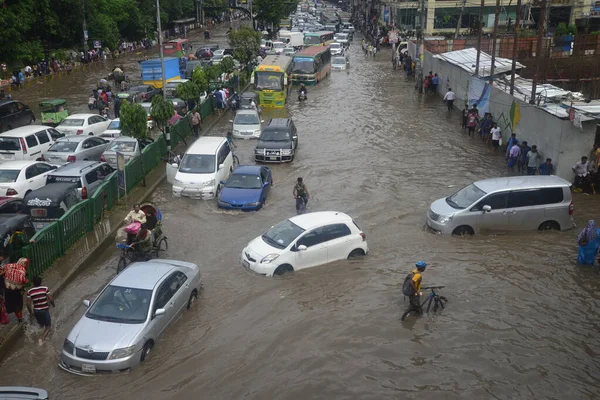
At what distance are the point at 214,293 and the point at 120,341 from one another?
3.47 m

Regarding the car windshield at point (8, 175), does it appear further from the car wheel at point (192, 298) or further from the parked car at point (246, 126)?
the parked car at point (246, 126)

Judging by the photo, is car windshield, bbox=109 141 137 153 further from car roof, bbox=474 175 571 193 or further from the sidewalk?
car roof, bbox=474 175 571 193

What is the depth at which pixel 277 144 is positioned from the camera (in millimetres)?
25391

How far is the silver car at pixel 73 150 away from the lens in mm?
22359

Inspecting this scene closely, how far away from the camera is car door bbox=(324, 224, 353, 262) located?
49.4 feet

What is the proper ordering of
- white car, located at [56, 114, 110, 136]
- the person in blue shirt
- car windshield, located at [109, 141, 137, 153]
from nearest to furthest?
the person in blue shirt → car windshield, located at [109, 141, 137, 153] → white car, located at [56, 114, 110, 136]

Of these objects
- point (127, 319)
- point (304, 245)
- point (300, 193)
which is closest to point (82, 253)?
point (127, 319)

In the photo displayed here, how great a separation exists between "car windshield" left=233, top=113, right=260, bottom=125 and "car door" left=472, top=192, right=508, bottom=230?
15178 mm

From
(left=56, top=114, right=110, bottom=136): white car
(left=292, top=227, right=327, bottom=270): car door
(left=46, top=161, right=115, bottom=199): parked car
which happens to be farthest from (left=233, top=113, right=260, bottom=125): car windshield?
(left=292, top=227, right=327, bottom=270): car door

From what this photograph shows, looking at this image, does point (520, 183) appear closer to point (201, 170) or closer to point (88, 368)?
point (201, 170)

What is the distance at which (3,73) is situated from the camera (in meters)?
46.1

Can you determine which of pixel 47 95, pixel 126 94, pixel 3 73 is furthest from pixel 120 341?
pixel 3 73

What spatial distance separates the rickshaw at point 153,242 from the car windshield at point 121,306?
3.12m

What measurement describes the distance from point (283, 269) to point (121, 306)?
167 inches
